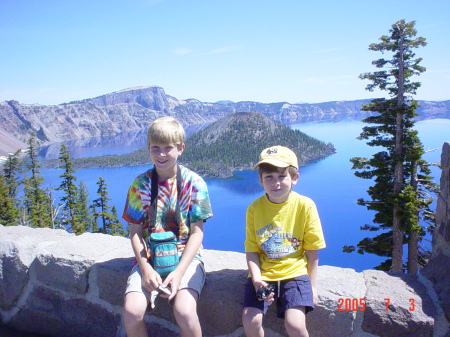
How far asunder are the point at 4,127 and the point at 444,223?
8462 inches

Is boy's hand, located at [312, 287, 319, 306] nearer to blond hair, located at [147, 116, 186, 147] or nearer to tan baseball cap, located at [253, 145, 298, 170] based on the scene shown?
tan baseball cap, located at [253, 145, 298, 170]

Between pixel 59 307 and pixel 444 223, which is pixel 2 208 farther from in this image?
pixel 444 223

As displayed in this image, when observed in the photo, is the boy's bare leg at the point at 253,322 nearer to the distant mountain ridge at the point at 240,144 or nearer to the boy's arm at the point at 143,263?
the boy's arm at the point at 143,263

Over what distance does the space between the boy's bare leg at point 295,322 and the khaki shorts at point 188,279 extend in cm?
55

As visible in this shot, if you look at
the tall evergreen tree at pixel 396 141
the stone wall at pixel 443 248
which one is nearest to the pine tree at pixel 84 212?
the tall evergreen tree at pixel 396 141

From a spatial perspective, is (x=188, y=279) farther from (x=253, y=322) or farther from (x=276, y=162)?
(x=276, y=162)

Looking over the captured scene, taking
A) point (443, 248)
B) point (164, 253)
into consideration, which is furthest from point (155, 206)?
point (443, 248)

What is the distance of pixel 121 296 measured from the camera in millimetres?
2424

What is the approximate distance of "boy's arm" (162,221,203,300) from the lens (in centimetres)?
212

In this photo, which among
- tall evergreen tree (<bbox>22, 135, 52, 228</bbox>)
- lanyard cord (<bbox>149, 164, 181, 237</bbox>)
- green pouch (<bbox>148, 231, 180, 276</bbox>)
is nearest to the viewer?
green pouch (<bbox>148, 231, 180, 276</bbox>)

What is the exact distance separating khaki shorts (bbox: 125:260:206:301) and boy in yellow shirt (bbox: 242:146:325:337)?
1.00 ft

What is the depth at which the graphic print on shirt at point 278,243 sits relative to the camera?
224 cm

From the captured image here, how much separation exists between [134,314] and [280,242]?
978 mm

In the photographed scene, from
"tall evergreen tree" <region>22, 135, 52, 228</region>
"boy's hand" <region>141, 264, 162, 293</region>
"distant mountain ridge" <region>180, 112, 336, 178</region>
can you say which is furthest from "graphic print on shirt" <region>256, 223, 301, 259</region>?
"distant mountain ridge" <region>180, 112, 336, 178</region>
